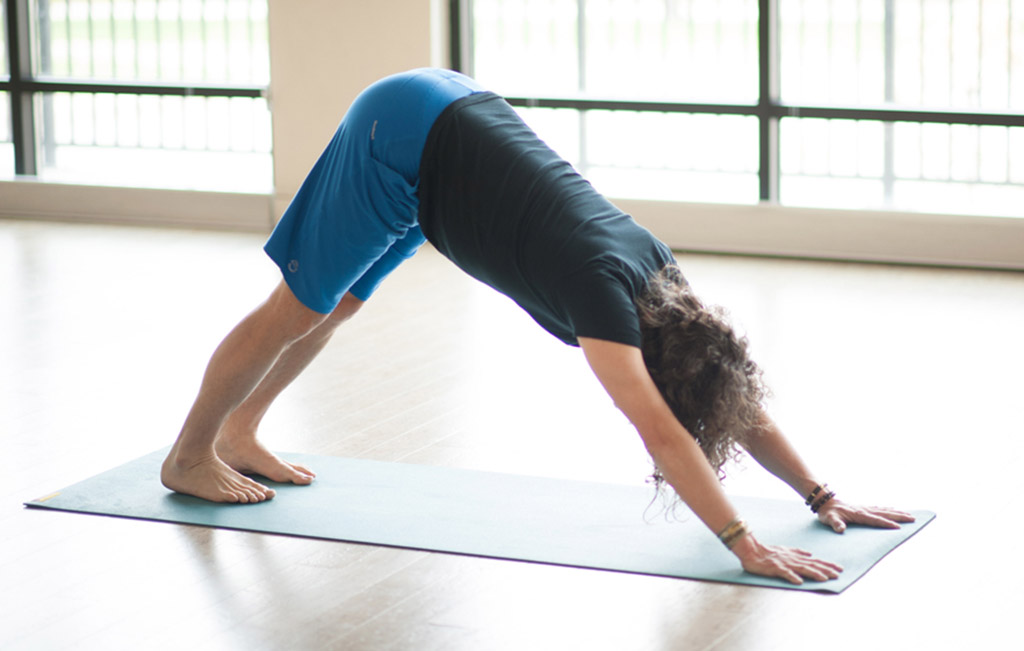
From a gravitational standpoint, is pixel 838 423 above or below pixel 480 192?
below

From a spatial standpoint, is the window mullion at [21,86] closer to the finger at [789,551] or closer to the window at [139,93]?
the window at [139,93]

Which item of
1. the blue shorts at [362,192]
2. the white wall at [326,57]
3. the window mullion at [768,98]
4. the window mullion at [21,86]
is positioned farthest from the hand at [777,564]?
the window mullion at [21,86]

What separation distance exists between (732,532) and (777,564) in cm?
13

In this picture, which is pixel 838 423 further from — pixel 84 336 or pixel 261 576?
pixel 84 336

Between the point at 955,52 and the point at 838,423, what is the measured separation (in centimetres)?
298

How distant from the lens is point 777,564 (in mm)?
2609

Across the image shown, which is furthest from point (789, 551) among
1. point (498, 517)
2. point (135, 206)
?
point (135, 206)

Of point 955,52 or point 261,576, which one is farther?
point 955,52

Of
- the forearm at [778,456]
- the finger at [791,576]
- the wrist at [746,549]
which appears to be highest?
the forearm at [778,456]

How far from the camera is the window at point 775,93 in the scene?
20.2 feet

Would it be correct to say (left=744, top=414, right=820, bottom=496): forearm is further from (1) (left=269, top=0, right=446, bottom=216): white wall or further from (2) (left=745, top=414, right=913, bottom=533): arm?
(1) (left=269, top=0, right=446, bottom=216): white wall

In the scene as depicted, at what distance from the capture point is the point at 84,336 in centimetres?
486

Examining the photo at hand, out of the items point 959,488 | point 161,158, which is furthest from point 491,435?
point 161,158

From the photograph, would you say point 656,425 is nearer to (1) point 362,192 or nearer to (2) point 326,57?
(1) point 362,192
